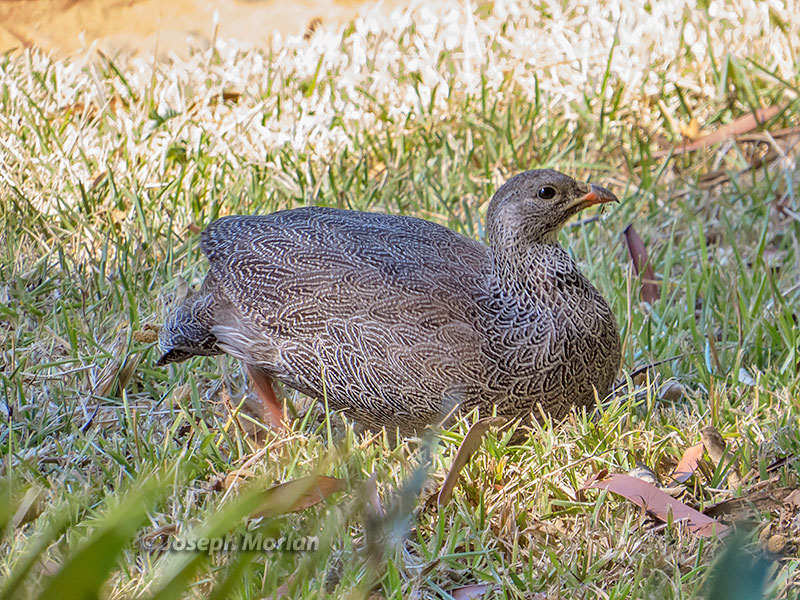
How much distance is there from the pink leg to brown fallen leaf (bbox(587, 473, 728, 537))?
3.47ft

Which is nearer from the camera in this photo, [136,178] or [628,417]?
[628,417]

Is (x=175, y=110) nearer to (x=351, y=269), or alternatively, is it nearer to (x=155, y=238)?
(x=155, y=238)

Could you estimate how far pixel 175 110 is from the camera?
5055mm

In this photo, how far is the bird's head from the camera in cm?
291

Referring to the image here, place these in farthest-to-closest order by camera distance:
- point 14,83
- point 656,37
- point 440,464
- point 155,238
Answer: point 656,37, point 14,83, point 155,238, point 440,464

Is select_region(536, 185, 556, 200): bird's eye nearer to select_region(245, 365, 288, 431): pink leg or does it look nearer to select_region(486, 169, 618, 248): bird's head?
select_region(486, 169, 618, 248): bird's head

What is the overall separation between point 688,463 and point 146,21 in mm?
4522

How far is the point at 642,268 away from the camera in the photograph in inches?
148

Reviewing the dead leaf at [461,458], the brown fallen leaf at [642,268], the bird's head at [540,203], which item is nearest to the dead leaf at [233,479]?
the dead leaf at [461,458]

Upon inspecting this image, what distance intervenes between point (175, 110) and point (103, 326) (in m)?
1.71

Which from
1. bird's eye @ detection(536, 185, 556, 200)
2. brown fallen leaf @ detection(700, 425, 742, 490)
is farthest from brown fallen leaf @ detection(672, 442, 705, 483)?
bird's eye @ detection(536, 185, 556, 200)

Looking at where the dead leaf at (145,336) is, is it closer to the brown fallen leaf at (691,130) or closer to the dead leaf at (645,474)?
the dead leaf at (645,474)

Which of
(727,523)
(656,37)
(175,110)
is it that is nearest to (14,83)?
(175,110)

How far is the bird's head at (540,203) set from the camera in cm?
291
